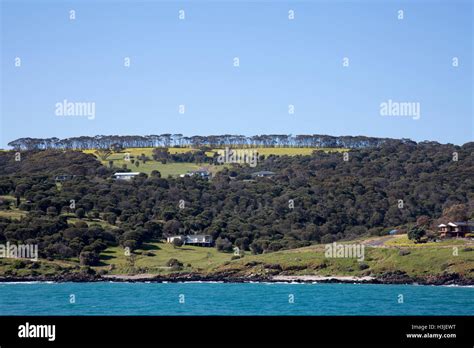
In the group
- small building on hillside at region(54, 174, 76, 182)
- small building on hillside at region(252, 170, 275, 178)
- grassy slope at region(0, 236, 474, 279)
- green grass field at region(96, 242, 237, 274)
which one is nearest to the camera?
grassy slope at region(0, 236, 474, 279)

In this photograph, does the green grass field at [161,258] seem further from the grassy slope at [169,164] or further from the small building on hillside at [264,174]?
the grassy slope at [169,164]

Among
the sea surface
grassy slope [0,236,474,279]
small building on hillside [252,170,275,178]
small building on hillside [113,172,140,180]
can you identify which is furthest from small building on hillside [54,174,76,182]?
the sea surface

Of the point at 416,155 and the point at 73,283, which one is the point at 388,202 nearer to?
the point at 416,155

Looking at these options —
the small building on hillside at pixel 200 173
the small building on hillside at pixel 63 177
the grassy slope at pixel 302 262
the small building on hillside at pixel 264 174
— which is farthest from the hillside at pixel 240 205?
the small building on hillside at pixel 200 173

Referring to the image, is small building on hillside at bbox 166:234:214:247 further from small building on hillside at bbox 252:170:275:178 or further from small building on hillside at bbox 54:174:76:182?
small building on hillside at bbox 252:170:275:178

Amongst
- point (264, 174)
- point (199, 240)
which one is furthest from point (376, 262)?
point (264, 174)
